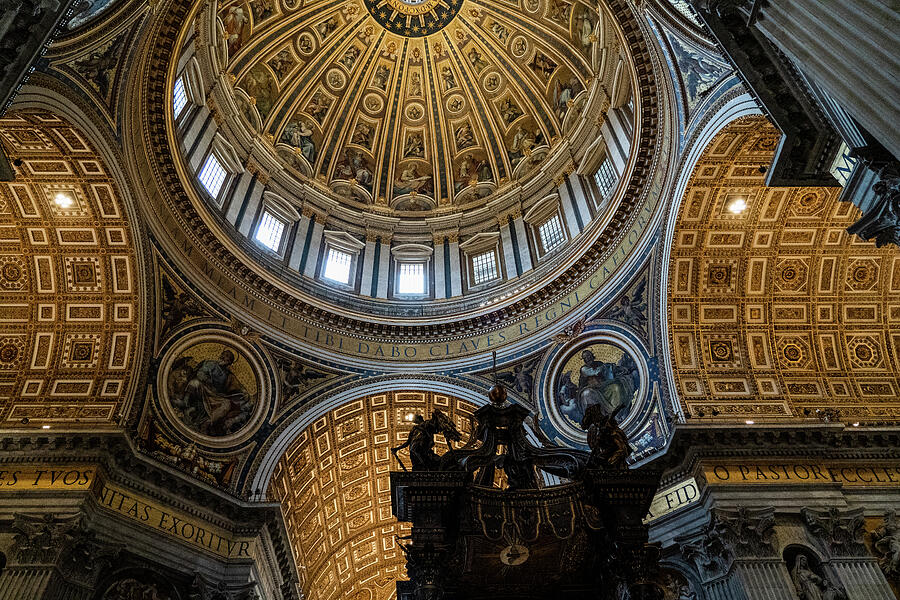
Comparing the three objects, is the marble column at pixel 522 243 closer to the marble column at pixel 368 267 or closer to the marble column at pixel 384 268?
the marble column at pixel 384 268

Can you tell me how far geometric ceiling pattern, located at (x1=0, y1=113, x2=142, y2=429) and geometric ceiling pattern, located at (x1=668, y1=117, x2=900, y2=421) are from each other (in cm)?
1307

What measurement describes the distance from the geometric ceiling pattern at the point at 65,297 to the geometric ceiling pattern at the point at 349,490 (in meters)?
4.97

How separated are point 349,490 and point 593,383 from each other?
359 inches

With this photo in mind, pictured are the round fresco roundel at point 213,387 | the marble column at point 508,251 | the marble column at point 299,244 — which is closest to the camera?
the round fresco roundel at point 213,387

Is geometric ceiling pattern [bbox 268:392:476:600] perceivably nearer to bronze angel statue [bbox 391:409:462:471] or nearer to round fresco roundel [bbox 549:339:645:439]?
round fresco roundel [bbox 549:339:645:439]

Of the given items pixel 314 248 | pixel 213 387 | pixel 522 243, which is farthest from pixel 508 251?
pixel 213 387

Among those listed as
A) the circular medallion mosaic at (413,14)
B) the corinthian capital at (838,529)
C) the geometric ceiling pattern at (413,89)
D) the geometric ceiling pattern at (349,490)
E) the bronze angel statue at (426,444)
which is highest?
the circular medallion mosaic at (413,14)

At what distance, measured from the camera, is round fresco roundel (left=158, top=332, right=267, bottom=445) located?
16.8m

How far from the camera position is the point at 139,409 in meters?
15.8

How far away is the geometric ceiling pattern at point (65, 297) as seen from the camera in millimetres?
15289

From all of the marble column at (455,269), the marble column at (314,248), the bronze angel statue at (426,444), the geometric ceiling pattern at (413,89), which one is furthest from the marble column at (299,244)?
the bronze angel statue at (426,444)

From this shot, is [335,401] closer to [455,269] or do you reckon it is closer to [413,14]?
[455,269]

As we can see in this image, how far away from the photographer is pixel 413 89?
2830cm

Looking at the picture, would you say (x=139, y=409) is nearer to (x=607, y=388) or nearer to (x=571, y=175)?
(x=607, y=388)
